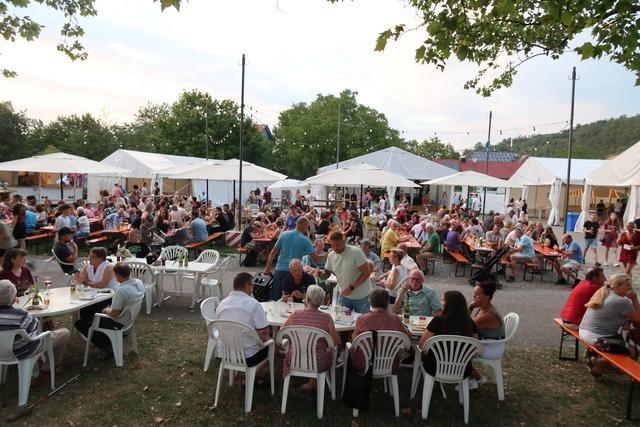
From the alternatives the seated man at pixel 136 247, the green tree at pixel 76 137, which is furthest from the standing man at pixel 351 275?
the green tree at pixel 76 137

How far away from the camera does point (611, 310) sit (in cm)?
483

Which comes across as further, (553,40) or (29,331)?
(553,40)

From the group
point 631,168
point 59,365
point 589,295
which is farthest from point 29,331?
point 631,168

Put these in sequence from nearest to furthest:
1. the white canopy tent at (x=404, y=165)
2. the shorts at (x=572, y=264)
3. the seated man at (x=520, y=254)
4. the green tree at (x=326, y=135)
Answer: the shorts at (x=572, y=264), the seated man at (x=520, y=254), the white canopy tent at (x=404, y=165), the green tree at (x=326, y=135)

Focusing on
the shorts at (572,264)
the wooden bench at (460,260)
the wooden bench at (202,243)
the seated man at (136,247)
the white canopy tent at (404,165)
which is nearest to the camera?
the seated man at (136,247)

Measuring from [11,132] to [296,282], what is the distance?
132ft

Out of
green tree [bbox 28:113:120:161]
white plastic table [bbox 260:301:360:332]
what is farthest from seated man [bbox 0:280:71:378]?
green tree [bbox 28:113:120:161]

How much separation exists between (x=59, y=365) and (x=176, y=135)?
121ft

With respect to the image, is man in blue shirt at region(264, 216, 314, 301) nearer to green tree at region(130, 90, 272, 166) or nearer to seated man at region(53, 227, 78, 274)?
seated man at region(53, 227, 78, 274)

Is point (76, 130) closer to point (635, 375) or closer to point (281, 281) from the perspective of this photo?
point (281, 281)

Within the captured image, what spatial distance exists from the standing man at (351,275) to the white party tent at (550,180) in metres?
18.2

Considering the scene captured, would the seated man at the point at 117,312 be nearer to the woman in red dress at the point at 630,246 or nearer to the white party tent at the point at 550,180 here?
the woman in red dress at the point at 630,246

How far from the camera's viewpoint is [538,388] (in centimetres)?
480

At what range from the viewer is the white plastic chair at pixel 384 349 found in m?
4.00
